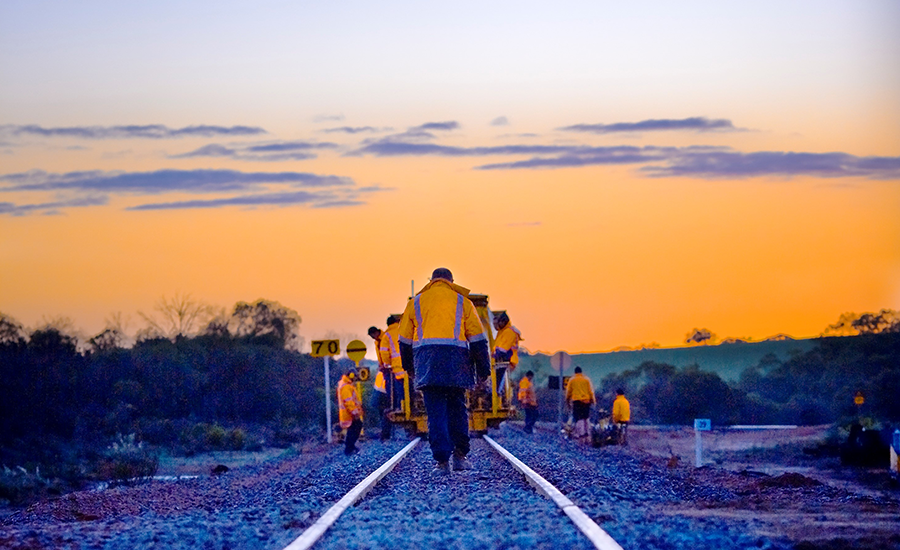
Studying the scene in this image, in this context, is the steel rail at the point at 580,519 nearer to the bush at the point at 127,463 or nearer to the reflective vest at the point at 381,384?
the bush at the point at 127,463

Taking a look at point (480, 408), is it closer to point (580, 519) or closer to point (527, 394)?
point (527, 394)

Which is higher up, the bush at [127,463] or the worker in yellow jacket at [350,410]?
the worker in yellow jacket at [350,410]

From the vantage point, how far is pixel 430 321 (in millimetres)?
12727

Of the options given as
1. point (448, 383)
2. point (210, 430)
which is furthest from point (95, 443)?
point (448, 383)

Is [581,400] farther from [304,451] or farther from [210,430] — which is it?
[210,430]

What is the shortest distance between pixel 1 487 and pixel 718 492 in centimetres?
1275

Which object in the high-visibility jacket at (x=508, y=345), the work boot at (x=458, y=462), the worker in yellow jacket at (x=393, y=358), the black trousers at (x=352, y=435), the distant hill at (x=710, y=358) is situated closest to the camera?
the work boot at (x=458, y=462)

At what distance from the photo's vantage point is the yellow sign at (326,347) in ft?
101

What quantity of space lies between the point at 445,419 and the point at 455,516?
3181 millimetres

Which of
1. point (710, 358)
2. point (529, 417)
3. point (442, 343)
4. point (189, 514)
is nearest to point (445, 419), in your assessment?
point (442, 343)

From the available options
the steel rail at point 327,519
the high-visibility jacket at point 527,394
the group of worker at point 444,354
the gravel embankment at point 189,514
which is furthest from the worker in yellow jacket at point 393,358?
the high-visibility jacket at point 527,394

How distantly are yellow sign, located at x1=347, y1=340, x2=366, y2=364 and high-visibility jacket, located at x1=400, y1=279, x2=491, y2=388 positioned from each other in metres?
20.6

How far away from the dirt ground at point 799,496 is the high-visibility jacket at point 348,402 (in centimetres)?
597

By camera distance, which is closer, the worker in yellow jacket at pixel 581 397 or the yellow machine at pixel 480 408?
the yellow machine at pixel 480 408
